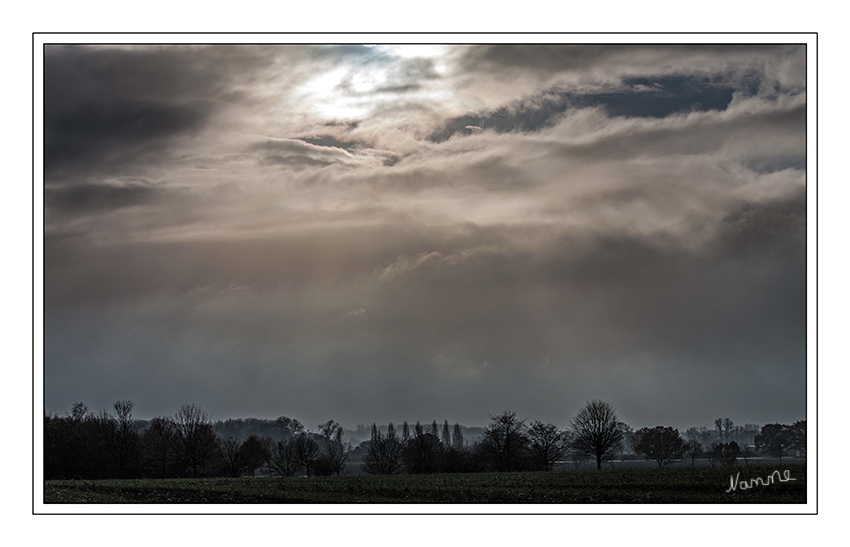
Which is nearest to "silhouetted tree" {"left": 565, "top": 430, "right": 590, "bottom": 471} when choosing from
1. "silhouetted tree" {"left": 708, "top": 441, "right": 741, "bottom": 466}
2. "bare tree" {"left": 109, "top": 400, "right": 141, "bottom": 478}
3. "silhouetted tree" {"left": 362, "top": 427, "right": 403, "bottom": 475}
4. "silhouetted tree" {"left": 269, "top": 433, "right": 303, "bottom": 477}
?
"silhouetted tree" {"left": 708, "top": 441, "right": 741, "bottom": 466}

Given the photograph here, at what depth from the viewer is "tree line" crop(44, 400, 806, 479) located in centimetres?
1972

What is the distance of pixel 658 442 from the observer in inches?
815

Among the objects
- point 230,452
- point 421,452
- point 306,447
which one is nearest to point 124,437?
point 230,452

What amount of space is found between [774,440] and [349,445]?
14448mm

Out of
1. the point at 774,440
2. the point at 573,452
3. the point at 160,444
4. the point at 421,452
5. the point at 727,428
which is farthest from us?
the point at 573,452

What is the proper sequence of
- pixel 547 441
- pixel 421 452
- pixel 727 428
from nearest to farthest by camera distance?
1. pixel 727 428
2. pixel 421 452
3. pixel 547 441

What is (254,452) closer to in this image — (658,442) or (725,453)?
(658,442)

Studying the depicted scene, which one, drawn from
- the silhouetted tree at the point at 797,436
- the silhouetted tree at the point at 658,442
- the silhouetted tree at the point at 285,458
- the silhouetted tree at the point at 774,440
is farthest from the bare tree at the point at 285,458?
the silhouetted tree at the point at 797,436

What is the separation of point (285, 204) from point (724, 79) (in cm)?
1458

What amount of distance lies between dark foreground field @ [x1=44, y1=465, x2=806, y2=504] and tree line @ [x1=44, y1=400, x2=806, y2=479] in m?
3.65
